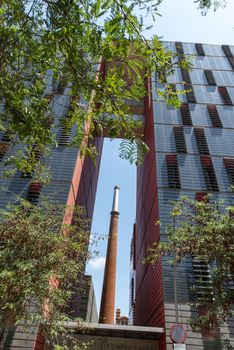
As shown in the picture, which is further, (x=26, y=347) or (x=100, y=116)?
(x=26, y=347)

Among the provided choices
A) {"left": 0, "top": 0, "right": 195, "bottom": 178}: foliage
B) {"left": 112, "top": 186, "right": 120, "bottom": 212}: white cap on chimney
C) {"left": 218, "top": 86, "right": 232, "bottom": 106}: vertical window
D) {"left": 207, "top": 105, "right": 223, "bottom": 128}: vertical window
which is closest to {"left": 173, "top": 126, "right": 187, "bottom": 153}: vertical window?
{"left": 207, "top": 105, "right": 223, "bottom": 128}: vertical window

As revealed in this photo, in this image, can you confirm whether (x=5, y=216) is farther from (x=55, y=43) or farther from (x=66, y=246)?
(x=55, y=43)

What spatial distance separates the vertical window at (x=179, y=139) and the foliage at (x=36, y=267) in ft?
35.8

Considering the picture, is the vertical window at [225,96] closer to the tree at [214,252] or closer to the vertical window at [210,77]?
the vertical window at [210,77]

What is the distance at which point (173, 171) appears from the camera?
58.9ft

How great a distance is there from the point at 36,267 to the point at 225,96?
68.6 ft

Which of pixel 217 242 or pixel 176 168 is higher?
pixel 176 168

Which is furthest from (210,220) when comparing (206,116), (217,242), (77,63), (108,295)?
(108,295)

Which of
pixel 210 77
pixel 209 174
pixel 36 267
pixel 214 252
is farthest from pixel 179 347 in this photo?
pixel 210 77

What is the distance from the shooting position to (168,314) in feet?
40.6

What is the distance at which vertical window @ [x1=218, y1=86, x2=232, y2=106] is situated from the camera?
23.1m

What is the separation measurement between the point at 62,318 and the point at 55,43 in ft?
26.3

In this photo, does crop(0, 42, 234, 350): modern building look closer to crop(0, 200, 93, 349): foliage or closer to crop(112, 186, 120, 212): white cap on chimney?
crop(0, 200, 93, 349): foliage

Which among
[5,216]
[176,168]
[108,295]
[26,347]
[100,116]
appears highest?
[176,168]
